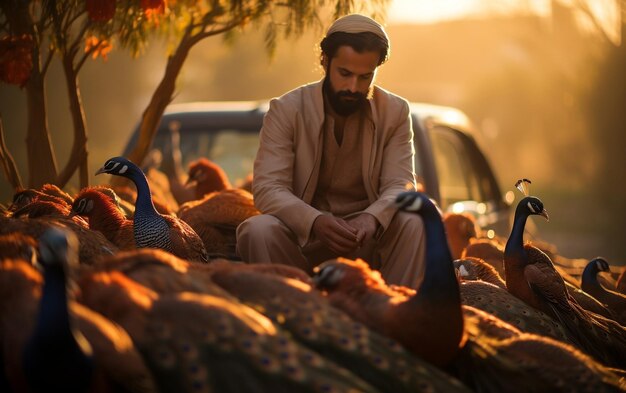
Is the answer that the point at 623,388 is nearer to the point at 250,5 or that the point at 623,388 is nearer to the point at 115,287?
the point at 115,287

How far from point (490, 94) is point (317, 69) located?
35.3m

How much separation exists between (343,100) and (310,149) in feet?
1.30

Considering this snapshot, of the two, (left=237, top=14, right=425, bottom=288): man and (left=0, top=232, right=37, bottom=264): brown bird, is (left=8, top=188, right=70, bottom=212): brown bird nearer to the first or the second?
(left=237, top=14, right=425, bottom=288): man

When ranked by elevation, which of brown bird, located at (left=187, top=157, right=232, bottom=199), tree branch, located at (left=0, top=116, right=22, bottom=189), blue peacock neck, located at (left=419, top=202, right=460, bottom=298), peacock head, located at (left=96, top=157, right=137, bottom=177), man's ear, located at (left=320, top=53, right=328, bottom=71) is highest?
man's ear, located at (left=320, top=53, right=328, bottom=71)

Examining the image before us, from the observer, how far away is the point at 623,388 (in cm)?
509

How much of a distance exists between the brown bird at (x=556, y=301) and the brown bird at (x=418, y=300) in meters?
1.95

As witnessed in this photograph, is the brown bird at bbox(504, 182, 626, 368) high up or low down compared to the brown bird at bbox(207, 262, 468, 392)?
down

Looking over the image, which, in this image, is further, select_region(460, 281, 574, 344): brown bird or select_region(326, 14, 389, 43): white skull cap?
select_region(326, 14, 389, 43): white skull cap

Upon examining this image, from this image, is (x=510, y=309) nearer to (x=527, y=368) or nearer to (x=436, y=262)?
(x=527, y=368)

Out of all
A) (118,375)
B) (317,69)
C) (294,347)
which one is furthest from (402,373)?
(317,69)

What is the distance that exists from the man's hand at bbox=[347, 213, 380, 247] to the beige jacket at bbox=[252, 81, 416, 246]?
0.20m

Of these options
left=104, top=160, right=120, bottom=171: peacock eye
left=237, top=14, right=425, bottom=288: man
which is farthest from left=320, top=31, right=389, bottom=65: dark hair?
left=104, top=160, right=120, bottom=171: peacock eye

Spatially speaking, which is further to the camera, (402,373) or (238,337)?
(402,373)

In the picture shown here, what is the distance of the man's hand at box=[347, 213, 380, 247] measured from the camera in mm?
6027
